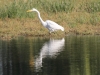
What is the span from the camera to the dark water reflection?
15.8m

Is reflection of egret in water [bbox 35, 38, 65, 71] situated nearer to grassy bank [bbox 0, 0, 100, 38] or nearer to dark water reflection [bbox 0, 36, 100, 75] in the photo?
dark water reflection [bbox 0, 36, 100, 75]

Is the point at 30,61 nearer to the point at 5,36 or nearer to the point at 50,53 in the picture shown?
the point at 50,53

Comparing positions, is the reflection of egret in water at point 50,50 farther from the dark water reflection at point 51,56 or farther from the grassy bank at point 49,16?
the grassy bank at point 49,16

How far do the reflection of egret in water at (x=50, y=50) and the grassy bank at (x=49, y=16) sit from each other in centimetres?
277

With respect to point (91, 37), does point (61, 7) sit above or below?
above

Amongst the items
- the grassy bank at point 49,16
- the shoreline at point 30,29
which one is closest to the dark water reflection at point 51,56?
the shoreline at point 30,29

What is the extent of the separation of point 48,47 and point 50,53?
1.50 m

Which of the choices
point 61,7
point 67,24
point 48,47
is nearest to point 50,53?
point 48,47

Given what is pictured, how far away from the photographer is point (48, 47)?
2072 cm

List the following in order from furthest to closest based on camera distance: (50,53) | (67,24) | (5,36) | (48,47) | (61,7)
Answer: (61,7) → (67,24) → (5,36) → (48,47) → (50,53)

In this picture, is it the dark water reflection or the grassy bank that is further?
the grassy bank

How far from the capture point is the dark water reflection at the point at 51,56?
15.8 metres

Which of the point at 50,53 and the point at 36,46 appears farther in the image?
the point at 36,46

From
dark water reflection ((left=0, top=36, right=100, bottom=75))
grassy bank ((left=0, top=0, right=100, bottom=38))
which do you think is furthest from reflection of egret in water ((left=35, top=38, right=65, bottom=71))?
grassy bank ((left=0, top=0, right=100, bottom=38))
